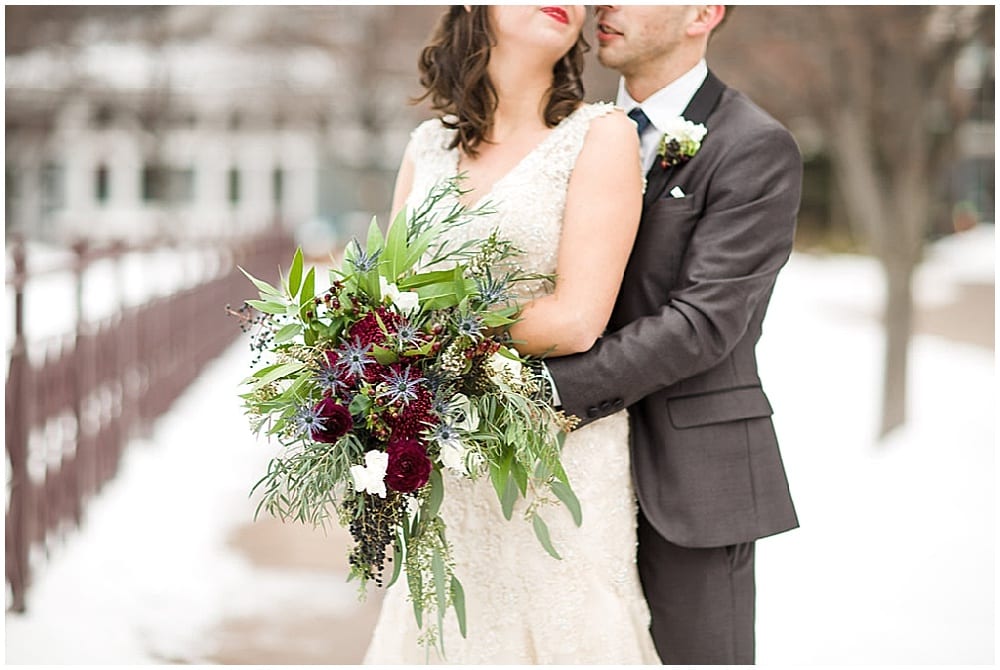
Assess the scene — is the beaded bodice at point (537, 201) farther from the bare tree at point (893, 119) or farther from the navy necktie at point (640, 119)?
the bare tree at point (893, 119)

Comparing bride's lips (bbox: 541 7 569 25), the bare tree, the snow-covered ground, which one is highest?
the bare tree

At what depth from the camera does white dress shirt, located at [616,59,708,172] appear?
328 centimetres

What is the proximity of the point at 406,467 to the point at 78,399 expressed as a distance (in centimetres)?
425

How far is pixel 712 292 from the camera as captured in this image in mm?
2939

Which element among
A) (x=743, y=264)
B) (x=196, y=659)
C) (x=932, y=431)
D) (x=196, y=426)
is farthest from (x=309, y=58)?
(x=743, y=264)

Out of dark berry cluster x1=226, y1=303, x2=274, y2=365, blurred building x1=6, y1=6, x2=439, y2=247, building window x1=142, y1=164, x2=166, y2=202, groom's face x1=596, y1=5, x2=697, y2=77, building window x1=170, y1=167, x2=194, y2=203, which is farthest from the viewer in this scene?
building window x1=170, y1=167, x2=194, y2=203

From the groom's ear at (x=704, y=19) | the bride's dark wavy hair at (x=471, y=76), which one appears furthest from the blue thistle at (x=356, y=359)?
the groom's ear at (x=704, y=19)

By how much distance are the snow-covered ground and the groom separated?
1884 mm

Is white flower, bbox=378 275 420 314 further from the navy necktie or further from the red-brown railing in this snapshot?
the red-brown railing

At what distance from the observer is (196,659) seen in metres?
4.89

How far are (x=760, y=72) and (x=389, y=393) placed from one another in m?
10.8

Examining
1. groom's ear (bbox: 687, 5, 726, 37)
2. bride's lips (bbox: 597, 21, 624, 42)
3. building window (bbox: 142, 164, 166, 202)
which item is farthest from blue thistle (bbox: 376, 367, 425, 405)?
building window (bbox: 142, 164, 166, 202)

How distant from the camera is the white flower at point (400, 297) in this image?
2619 mm

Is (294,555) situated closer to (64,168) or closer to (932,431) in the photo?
(932,431)
